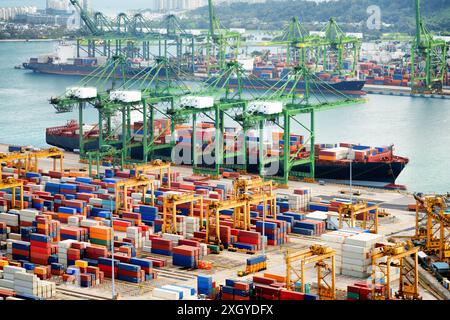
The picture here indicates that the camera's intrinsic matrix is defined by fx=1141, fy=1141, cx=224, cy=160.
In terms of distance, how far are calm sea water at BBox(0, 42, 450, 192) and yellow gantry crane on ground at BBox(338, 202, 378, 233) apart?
337 inches

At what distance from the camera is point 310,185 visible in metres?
40.8

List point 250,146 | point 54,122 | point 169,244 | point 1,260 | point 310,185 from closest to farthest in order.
Result: point 1,260 → point 169,244 → point 310,185 → point 250,146 → point 54,122

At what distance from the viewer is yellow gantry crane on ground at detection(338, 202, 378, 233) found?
99.2ft

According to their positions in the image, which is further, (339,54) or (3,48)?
(3,48)

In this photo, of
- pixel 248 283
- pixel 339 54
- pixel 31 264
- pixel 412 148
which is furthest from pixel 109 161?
pixel 339 54

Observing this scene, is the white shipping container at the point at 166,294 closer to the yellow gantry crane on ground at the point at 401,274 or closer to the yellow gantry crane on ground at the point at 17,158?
the yellow gantry crane on ground at the point at 401,274

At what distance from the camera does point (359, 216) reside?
3369 cm

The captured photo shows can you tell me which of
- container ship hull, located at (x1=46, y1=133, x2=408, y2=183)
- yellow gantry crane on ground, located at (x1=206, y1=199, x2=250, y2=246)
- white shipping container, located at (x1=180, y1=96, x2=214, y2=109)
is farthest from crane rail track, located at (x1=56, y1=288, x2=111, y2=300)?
container ship hull, located at (x1=46, y1=133, x2=408, y2=183)

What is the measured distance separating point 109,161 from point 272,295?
22196 mm

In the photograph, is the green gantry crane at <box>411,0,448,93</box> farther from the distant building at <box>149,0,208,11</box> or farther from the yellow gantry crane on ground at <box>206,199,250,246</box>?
the distant building at <box>149,0,208,11</box>

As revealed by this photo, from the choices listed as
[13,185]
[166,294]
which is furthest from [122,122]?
[166,294]

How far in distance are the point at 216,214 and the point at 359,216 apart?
568 centimetres

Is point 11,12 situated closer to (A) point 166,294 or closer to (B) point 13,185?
(B) point 13,185

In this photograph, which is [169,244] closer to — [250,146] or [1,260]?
[1,260]
